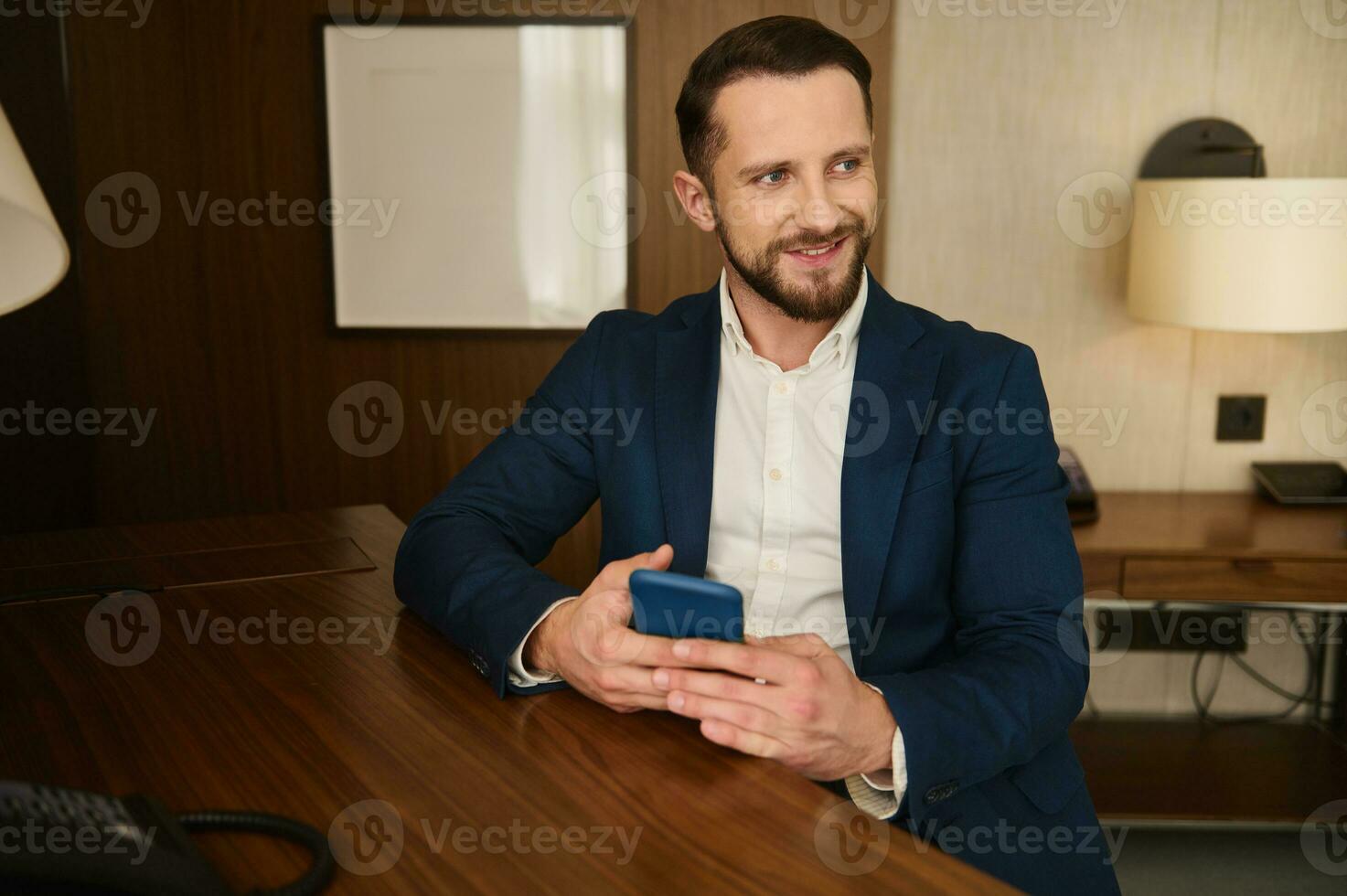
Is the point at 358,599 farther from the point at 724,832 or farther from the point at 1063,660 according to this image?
the point at 1063,660

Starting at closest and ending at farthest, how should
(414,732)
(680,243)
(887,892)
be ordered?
(887,892)
(414,732)
(680,243)

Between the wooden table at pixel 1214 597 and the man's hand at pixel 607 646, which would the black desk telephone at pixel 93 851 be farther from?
the wooden table at pixel 1214 597

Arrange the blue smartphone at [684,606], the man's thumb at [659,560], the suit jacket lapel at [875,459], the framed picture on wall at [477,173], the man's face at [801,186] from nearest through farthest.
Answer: the blue smartphone at [684,606], the man's thumb at [659,560], the suit jacket lapel at [875,459], the man's face at [801,186], the framed picture on wall at [477,173]

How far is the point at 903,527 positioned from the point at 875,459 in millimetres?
95

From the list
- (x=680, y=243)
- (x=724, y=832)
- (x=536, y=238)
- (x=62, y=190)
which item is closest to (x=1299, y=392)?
(x=680, y=243)

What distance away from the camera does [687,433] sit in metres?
1.68

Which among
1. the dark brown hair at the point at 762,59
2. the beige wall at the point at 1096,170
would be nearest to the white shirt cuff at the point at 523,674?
the dark brown hair at the point at 762,59

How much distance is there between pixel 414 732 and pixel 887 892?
1.69ft

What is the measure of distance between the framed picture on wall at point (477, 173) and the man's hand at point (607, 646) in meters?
1.98

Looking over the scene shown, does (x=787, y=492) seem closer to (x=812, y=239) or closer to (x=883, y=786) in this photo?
(x=812, y=239)

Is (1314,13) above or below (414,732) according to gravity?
above

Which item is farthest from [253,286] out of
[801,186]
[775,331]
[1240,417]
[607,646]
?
[1240,417]

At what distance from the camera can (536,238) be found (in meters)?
3.18

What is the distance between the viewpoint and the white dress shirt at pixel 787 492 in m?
1.67
